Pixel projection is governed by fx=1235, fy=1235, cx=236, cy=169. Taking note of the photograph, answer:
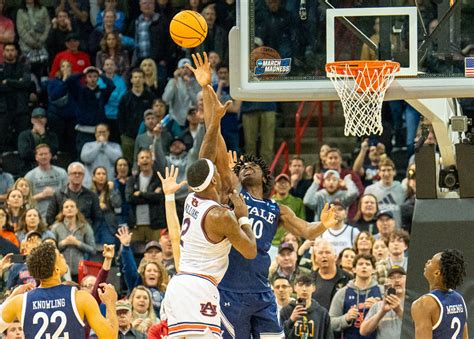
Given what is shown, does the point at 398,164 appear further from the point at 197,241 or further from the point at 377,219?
the point at 197,241

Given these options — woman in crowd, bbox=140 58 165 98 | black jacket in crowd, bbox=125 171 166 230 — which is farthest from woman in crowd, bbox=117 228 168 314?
woman in crowd, bbox=140 58 165 98

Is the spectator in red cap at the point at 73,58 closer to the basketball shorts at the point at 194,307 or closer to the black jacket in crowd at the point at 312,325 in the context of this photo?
the black jacket in crowd at the point at 312,325

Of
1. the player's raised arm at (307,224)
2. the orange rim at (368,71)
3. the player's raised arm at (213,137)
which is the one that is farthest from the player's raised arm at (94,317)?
the orange rim at (368,71)

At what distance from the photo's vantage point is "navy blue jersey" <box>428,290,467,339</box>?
9.22m

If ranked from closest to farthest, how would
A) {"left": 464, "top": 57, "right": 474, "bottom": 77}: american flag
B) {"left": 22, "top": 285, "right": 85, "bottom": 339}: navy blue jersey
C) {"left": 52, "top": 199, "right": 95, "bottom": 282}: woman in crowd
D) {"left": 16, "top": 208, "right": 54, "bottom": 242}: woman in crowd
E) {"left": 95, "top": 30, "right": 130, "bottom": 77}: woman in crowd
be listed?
{"left": 22, "top": 285, "right": 85, "bottom": 339}: navy blue jersey → {"left": 464, "top": 57, "right": 474, "bottom": 77}: american flag → {"left": 16, "top": 208, "right": 54, "bottom": 242}: woman in crowd → {"left": 52, "top": 199, "right": 95, "bottom": 282}: woman in crowd → {"left": 95, "top": 30, "right": 130, "bottom": 77}: woman in crowd

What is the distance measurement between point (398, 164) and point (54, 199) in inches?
200

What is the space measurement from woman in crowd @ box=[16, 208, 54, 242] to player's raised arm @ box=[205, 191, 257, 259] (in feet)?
17.9

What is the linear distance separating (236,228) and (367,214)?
241 inches

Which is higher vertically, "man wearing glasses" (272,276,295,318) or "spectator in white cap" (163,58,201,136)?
"spectator in white cap" (163,58,201,136)

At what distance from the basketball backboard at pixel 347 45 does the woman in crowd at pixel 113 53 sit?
7315 millimetres

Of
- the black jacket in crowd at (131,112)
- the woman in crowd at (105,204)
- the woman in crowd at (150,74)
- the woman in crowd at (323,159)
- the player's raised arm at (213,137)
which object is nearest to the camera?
the player's raised arm at (213,137)

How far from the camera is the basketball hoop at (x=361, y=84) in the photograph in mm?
10461

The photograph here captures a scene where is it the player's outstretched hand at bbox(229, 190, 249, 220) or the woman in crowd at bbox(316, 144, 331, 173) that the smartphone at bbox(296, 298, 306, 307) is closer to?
the player's outstretched hand at bbox(229, 190, 249, 220)

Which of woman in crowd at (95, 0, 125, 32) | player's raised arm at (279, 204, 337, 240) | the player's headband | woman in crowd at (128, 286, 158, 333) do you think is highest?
woman in crowd at (95, 0, 125, 32)
